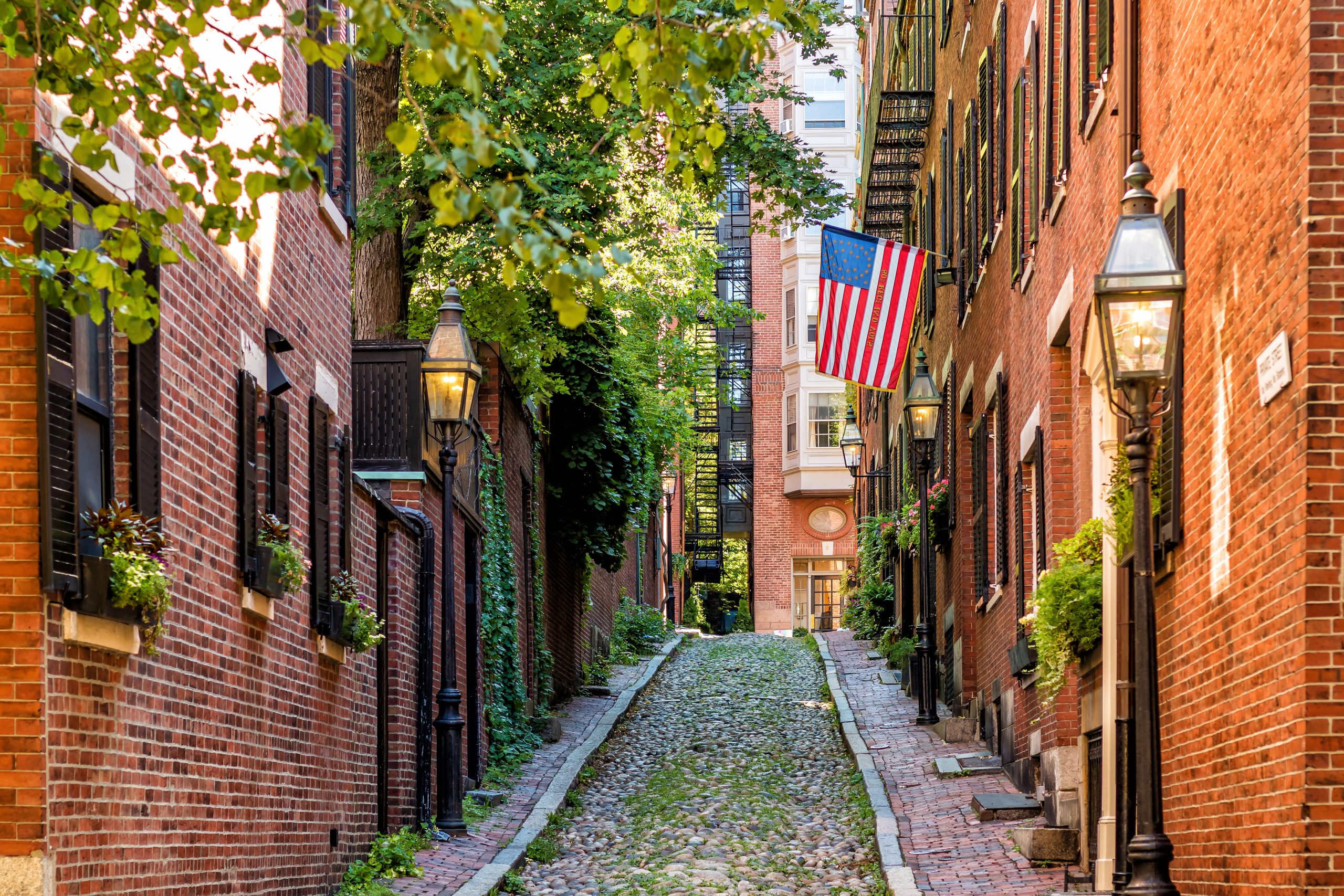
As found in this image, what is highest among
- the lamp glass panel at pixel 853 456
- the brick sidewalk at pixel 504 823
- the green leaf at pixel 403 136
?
the lamp glass panel at pixel 853 456

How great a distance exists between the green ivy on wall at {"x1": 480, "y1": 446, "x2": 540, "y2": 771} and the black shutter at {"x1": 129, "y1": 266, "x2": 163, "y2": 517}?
11182 millimetres

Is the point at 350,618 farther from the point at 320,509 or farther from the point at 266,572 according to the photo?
the point at 266,572

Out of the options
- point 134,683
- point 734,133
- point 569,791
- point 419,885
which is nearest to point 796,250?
point 734,133

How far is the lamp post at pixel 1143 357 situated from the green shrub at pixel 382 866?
262 inches

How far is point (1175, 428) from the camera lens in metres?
8.70

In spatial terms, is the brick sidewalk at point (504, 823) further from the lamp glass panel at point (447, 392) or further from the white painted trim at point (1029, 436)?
the white painted trim at point (1029, 436)

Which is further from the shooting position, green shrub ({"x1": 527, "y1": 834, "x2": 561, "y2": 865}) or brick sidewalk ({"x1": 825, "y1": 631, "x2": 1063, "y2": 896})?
green shrub ({"x1": 527, "y1": 834, "x2": 561, "y2": 865})

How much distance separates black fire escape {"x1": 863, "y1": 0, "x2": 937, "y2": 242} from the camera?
25172 millimetres

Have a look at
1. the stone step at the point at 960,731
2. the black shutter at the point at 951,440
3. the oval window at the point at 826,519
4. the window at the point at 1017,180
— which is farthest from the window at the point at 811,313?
the window at the point at 1017,180

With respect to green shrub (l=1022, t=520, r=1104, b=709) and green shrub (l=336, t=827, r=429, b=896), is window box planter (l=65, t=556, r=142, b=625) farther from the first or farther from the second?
green shrub (l=1022, t=520, r=1104, b=709)

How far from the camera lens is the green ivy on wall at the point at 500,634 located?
764 inches

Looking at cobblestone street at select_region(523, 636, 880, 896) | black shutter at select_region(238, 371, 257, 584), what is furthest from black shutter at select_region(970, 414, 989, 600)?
black shutter at select_region(238, 371, 257, 584)

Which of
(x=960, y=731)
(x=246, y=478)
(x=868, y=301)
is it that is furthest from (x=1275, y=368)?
(x=960, y=731)

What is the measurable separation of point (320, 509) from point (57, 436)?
→ 205 inches
